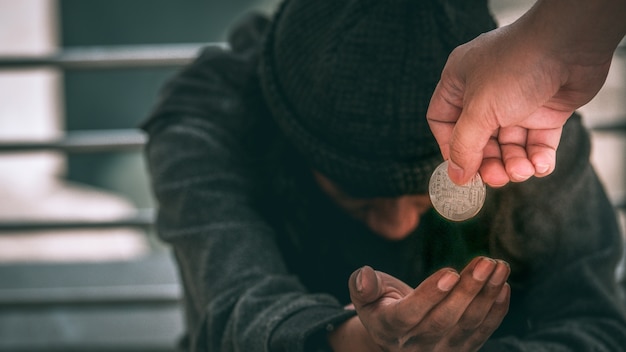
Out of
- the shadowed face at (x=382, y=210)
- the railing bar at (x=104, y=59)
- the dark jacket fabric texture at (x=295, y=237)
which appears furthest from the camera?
the railing bar at (x=104, y=59)

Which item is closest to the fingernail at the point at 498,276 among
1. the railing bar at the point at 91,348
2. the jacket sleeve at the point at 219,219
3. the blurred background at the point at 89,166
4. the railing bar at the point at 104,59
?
the jacket sleeve at the point at 219,219

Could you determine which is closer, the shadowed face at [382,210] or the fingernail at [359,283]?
the fingernail at [359,283]

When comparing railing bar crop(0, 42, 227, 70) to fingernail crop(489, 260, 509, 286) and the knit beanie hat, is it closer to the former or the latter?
the knit beanie hat

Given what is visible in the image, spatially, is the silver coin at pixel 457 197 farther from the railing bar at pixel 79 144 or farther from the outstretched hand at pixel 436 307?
the railing bar at pixel 79 144

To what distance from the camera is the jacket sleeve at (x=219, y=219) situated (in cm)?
92

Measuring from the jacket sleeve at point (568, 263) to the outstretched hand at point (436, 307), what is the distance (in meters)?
0.11

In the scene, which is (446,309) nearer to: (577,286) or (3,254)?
(577,286)

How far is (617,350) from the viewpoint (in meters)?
0.91

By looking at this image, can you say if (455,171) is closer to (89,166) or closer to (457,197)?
(457,197)

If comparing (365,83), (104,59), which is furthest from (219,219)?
(104,59)

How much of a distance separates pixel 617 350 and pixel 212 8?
225 cm

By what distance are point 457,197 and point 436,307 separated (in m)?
0.09

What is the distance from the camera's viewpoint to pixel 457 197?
2.16 feet

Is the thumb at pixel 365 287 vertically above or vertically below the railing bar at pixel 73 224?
above
